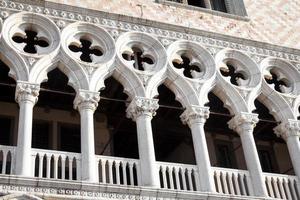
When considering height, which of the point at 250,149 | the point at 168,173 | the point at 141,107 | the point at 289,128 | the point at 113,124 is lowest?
the point at 168,173

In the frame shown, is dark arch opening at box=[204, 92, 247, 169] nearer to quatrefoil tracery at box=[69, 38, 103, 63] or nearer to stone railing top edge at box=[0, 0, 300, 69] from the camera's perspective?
stone railing top edge at box=[0, 0, 300, 69]

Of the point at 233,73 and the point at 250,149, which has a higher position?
the point at 233,73

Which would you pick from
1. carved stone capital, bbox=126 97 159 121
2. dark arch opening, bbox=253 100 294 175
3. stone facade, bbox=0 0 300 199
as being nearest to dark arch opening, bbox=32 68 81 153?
stone facade, bbox=0 0 300 199

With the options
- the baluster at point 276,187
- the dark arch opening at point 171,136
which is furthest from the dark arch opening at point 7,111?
the baluster at point 276,187

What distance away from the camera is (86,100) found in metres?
8.91

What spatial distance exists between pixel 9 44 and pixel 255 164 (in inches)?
179

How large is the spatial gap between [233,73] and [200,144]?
7.72ft

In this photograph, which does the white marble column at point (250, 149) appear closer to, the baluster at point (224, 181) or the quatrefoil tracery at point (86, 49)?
the baluster at point (224, 181)

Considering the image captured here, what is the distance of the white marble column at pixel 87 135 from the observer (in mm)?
8227

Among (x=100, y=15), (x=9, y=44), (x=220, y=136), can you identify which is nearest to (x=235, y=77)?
(x=220, y=136)

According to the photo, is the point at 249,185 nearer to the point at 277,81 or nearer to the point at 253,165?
the point at 253,165

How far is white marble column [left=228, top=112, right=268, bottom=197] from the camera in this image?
920 centimetres

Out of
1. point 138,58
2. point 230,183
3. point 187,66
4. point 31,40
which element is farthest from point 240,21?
point 31,40

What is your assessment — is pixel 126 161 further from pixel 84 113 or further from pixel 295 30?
pixel 295 30
